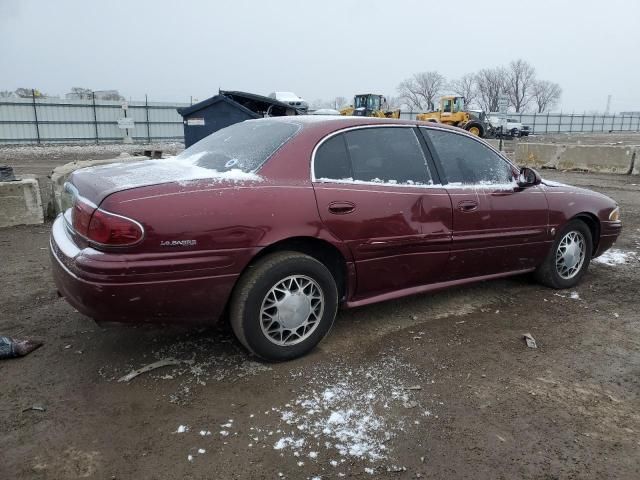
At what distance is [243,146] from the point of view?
3494mm

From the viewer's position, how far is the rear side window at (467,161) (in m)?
3.93

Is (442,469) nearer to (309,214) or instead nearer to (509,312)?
(309,214)

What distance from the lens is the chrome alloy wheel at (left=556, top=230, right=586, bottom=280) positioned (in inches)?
184

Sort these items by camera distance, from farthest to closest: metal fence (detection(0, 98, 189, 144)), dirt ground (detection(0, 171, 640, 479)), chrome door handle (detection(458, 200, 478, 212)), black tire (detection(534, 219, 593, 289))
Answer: metal fence (detection(0, 98, 189, 144)) → black tire (detection(534, 219, 593, 289)) → chrome door handle (detection(458, 200, 478, 212)) → dirt ground (detection(0, 171, 640, 479))

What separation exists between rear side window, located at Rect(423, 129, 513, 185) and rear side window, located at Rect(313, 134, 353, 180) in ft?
2.86

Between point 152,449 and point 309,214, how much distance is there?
153cm

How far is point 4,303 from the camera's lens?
416 centimetres

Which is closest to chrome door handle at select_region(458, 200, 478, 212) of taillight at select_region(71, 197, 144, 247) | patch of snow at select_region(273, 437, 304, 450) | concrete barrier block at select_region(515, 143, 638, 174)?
patch of snow at select_region(273, 437, 304, 450)

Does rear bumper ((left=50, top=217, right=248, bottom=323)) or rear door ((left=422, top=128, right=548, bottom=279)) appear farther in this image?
rear door ((left=422, top=128, right=548, bottom=279))

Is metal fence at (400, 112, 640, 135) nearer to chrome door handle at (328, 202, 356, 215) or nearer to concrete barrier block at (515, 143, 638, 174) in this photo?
concrete barrier block at (515, 143, 638, 174)

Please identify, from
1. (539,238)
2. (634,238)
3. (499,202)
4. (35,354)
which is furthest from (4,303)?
(634,238)

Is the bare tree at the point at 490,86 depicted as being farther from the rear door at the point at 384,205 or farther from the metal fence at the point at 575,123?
the rear door at the point at 384,205

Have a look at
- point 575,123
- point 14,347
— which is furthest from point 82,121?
point 575,123

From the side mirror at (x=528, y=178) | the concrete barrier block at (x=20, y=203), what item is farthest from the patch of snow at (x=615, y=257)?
the concrete barrier block at (x=20, y=203)
